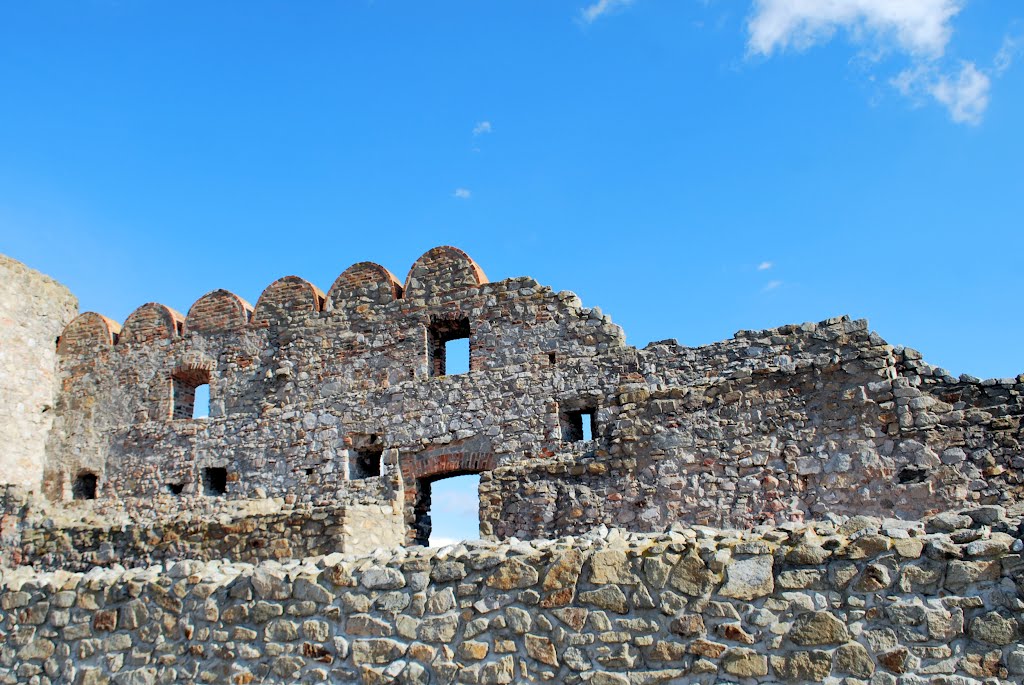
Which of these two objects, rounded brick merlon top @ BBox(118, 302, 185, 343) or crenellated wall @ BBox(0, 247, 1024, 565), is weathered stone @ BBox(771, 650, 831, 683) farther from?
rounded brick merlon top @ BBox(118, 302, 185, 343)

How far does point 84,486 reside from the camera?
16281mm

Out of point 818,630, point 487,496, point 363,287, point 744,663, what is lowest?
point 744,663

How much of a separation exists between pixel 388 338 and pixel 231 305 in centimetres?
348

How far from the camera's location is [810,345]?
11.9 meters

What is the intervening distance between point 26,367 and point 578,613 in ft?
49.6

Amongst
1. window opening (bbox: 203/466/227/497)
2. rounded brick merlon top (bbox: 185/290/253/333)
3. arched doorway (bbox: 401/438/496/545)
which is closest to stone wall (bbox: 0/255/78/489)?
rounded brick merlon top (bbox: 185/290/253/333)

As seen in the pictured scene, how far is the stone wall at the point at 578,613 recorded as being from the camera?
4289 mm

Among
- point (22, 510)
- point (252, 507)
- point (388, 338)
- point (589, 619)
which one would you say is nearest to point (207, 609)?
point (589, 619)

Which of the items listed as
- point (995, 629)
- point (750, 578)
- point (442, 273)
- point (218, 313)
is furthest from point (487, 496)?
point (218, 313)

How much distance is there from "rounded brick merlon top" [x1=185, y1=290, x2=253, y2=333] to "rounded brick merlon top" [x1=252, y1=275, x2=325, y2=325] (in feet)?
0.95

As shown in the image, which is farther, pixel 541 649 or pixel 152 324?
pixel 152 324

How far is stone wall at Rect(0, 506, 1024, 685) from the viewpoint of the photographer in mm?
4289

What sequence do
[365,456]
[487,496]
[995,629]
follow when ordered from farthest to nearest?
[365,456] < [487,496] < [995,629]

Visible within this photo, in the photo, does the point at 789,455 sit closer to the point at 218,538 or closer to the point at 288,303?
the point at 218,538
